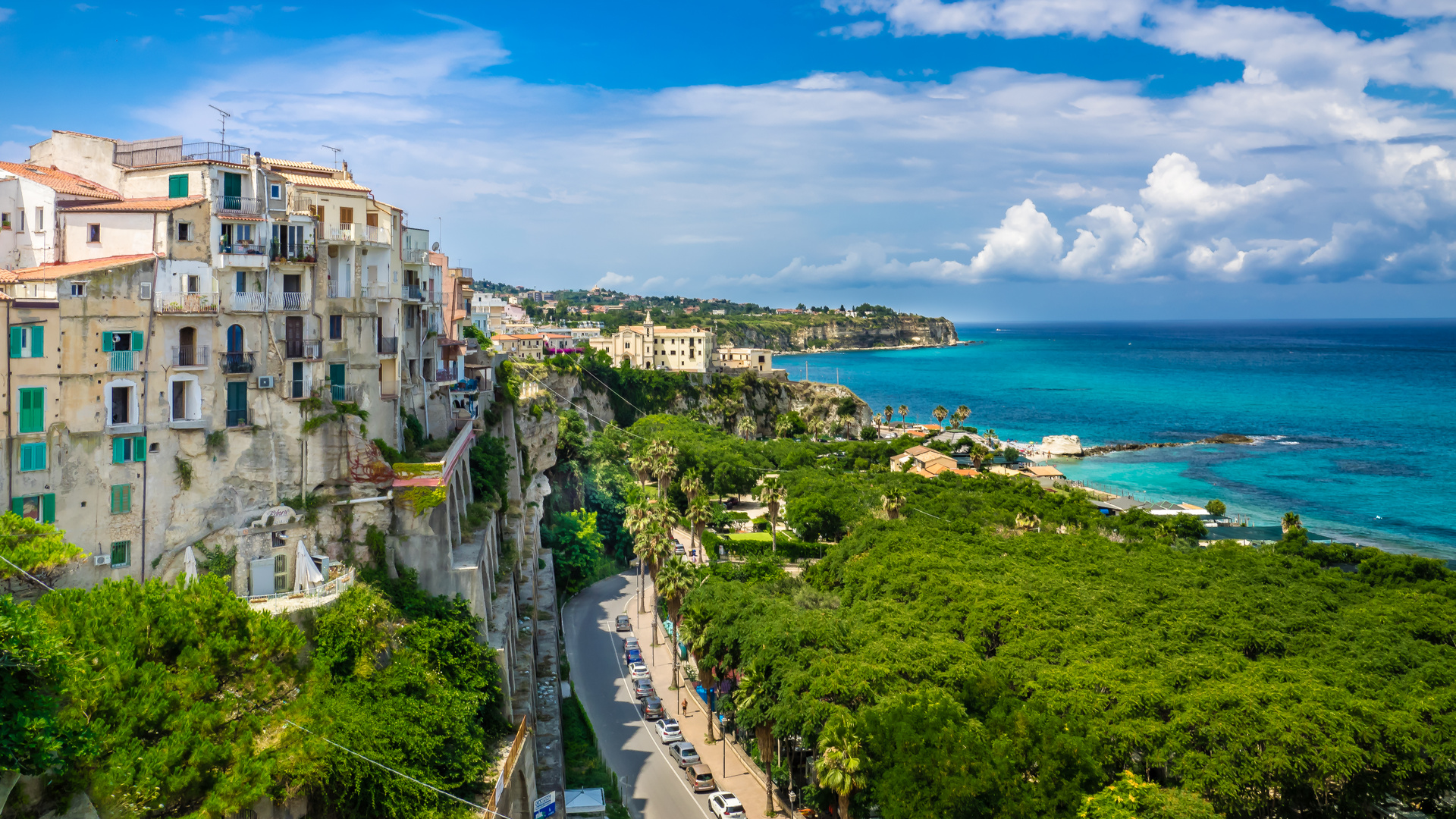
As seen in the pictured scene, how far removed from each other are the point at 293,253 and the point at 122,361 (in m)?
5.88

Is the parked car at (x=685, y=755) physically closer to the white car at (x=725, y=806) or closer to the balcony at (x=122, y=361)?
the white car at (x=725, y=806)

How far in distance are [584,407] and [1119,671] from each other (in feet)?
220

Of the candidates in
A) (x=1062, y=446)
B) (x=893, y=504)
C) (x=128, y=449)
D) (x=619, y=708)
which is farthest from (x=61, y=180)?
(x=1062, y=446)

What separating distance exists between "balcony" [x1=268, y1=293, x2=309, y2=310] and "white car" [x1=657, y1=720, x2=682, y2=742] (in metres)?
21.8

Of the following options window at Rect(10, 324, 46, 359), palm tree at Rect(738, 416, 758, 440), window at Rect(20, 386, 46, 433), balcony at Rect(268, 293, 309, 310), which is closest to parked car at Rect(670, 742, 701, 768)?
balcony at Rect(268, 293, 309, 310)

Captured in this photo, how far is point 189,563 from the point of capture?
2681cm

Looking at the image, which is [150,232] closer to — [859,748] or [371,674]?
[371,674]

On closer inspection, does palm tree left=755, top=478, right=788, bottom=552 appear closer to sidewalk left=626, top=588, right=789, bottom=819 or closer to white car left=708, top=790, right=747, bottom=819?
sidewalk left=626, top=588, right=789, bottom=819

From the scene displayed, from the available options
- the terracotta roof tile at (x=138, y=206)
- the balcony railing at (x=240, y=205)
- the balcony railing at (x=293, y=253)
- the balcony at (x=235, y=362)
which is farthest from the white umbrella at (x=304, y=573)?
the terracotta roof tile at (x=138, y=206)

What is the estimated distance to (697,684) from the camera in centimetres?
4416

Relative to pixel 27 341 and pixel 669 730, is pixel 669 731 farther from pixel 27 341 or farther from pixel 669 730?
pixel 27 341

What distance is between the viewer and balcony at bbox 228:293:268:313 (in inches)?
1102

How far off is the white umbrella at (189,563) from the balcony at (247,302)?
23.7 feet

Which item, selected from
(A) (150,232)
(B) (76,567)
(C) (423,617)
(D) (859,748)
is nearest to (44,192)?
(A) (150,232)
